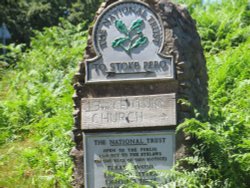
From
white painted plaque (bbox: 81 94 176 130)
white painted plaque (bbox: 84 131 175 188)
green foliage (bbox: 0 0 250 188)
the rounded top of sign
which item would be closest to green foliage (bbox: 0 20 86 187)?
green foliage (bbox: 0 0 250 188)

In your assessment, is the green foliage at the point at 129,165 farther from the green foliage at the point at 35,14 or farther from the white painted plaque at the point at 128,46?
the green foliage at the point at 35,14

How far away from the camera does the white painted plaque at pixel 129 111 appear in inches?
247

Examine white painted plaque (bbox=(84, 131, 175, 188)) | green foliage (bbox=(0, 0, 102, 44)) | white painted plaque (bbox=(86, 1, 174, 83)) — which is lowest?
white painted plaque (bbox=(84, 131, 175, 188))

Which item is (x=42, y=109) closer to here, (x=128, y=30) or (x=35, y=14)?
(x=128, y=30)

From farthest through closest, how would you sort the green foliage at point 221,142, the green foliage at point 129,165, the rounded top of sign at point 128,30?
the rounded top of sign at point 128,30, the green foliage at point 129,165, the green foliage at point 221,142

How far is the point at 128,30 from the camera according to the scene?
253 inches

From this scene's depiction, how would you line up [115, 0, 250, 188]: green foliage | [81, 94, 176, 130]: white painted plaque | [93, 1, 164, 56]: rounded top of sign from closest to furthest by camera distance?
1. [115, 0, 250, 188]: green foliage
2. [81, 94, 176, 130]: white painted plaque
3. [93, 1, 164, 56]: rounded top of sign

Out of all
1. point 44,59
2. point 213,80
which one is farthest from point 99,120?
point 44,59

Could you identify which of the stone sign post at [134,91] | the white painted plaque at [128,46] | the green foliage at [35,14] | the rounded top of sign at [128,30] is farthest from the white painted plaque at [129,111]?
the green foliage at [35,14]

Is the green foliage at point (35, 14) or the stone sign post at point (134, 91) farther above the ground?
the green foliage at point (35, 14)

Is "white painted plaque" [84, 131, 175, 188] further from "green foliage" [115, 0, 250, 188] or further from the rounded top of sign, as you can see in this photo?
the rounded top of sign

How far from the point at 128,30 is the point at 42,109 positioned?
345 cm

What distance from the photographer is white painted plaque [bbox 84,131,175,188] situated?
629cm

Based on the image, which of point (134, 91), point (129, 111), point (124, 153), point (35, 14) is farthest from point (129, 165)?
point (35, 14)
